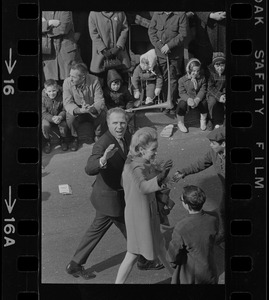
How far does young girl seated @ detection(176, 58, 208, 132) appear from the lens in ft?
14.5

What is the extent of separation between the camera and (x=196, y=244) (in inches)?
173

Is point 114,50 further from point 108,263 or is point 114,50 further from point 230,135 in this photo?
point 108,263

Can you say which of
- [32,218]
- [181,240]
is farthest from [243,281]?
[32,218]

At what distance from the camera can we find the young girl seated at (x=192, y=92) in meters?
4.41

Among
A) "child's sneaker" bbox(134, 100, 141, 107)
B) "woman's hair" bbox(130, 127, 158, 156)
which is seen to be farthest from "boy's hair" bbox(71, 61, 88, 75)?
"woman's hair" bbox(130, 127, 158, 156)

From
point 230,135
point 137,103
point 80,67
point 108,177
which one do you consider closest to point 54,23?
point 80,67

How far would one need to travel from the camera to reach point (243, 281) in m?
4.40

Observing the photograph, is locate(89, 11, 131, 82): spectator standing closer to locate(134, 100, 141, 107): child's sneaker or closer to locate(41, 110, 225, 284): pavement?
locate(134, 100, 141, 107): child's sneaker

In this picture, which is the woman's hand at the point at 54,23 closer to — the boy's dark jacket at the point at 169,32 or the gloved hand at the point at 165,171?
the boy's dark jacket at the point at 169,32

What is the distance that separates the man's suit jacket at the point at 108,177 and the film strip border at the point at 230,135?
33 centimetres

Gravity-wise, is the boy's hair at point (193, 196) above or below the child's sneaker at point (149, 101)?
below

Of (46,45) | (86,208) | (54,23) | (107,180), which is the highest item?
(54,23)

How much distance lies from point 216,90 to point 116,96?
1.90 feet

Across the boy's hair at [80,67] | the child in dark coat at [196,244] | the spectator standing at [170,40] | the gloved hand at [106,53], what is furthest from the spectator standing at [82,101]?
the child in dark coat at [196,244]
